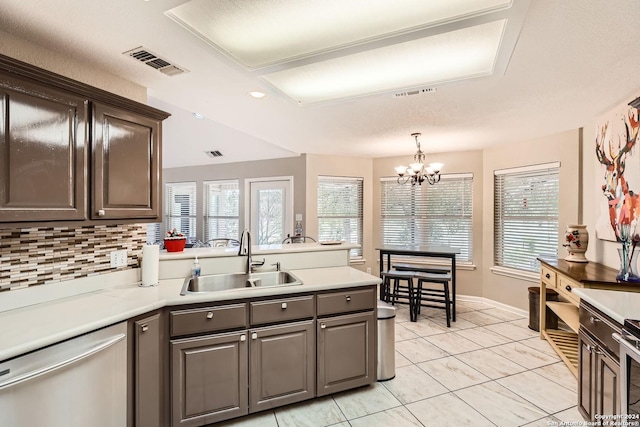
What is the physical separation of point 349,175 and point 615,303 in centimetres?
403

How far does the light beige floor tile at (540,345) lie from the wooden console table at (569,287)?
5 cm

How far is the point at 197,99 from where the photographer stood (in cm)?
281

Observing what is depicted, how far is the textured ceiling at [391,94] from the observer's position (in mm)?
1609

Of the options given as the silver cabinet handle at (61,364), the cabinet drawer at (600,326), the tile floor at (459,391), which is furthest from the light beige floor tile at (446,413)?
the silver cabinet handle at (61,364)

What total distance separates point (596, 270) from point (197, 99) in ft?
12.9

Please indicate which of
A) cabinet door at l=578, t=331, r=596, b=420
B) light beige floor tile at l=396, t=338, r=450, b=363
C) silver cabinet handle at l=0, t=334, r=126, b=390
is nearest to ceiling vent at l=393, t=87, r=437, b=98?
cabinet door at l=578, t=331, r=596, b=420

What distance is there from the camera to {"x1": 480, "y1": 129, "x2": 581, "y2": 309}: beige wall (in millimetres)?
3742

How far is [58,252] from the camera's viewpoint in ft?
6.44

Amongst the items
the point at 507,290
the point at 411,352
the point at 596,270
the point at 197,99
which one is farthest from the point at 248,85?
the point at 507,290

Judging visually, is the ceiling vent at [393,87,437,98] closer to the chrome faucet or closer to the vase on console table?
the chrome faucet

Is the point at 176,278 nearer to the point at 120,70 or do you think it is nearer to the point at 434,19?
the point at 120,70

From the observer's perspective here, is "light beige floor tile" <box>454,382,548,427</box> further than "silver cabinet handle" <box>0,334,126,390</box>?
Yes

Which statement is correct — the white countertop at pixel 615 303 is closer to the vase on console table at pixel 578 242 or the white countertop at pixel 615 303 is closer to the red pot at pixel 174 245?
the vase on console table at pixel 578 242

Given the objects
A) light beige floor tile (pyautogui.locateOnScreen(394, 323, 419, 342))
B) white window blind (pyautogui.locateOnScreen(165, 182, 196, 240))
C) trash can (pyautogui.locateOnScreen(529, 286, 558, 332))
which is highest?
white window blind (pyautogui.locateOnScreen(165, 182, 196, 240))
